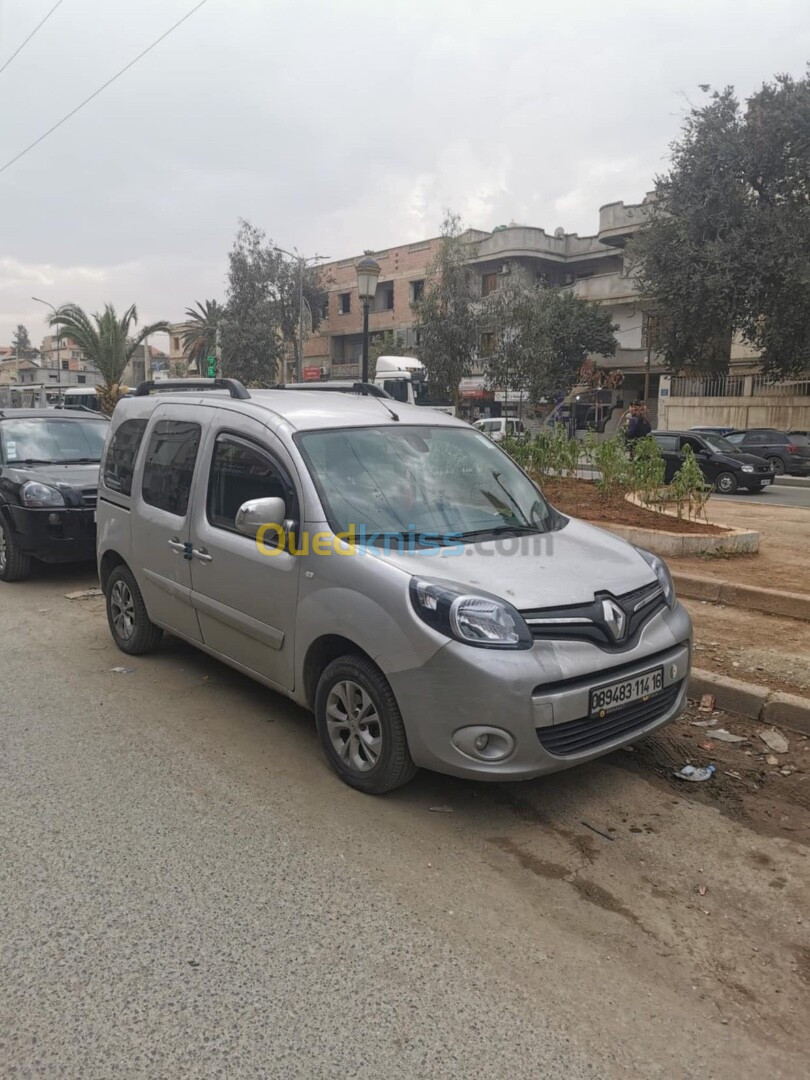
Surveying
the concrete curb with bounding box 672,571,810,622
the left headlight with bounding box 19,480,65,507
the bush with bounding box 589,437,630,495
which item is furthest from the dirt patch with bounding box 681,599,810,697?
the left headlight with bounding box 19,480,65,507

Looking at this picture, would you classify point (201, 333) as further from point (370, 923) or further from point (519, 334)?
point (370, 923)

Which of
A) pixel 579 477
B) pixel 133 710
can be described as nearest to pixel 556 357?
pixel 579 477

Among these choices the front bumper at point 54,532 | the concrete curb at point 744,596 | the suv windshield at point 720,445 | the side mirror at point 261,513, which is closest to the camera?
the side mirror at point 261,513

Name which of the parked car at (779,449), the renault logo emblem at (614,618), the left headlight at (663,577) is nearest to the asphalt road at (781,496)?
the parked car at (779,449)

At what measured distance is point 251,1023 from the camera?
7.86 ft

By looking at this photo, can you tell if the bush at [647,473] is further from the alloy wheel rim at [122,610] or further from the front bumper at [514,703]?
the front bumper at [514,703]

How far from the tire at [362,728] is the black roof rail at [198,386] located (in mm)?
1918

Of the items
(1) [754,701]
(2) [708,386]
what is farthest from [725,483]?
(1) [754,701]

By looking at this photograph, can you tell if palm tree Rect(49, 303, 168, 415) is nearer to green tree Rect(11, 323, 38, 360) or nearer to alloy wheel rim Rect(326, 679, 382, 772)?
alloy wheel rim Rect(326, 679, 382, 772)

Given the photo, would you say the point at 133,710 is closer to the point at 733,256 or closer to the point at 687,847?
the point at 687,847

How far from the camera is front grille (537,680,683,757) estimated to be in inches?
135

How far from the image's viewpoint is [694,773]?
4133 millimetres

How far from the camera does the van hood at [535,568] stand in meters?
3.54

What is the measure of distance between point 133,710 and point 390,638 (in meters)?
2.26
